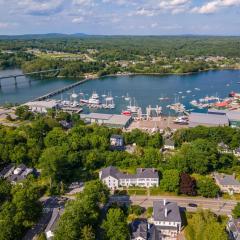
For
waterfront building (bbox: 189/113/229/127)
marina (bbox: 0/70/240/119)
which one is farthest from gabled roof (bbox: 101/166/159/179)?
marina (bbox: 0/70/240/119)

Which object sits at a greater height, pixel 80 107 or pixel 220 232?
pixel 220 232

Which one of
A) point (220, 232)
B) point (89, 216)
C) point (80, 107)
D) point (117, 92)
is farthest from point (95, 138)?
point (117, 92)

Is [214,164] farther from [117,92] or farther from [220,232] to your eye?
[117,92]

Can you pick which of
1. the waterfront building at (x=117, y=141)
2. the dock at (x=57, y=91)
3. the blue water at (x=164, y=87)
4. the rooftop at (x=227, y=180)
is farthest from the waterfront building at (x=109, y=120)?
the dock at (x=57, y=91)

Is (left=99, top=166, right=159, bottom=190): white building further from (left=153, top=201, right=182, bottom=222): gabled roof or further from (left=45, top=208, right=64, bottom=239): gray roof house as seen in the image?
(left=45, top=208, right=64, bottom=239): gray roof house

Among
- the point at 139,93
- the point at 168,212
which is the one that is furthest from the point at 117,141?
the point at 139,93

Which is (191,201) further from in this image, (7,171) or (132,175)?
(7,171)
